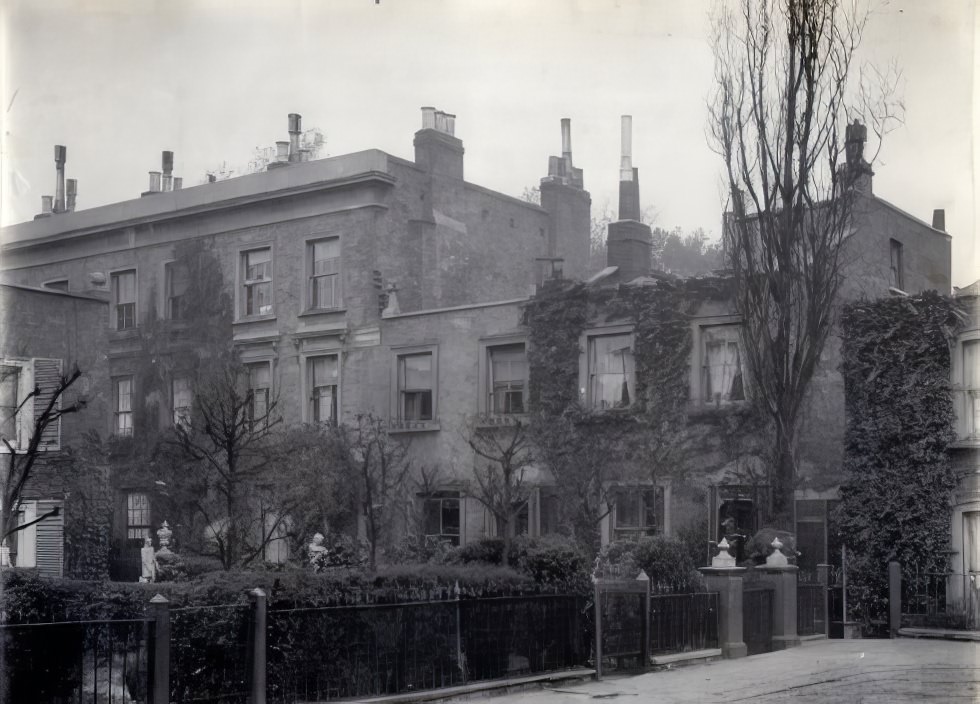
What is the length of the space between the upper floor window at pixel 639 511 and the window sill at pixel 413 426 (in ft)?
12.6

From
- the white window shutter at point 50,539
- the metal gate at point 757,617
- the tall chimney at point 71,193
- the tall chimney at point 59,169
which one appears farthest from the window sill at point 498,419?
the tall chimney at point 59,169

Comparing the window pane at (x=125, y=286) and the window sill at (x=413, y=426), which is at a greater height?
the window pane at (x=125, y=286)

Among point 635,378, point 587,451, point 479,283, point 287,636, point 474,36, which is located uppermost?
point 474,36

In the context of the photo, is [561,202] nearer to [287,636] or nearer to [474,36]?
[474,36]

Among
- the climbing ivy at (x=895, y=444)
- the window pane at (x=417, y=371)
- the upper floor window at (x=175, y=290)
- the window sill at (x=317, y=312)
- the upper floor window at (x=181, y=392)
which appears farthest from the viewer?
the window sill at (x=317, y=312)

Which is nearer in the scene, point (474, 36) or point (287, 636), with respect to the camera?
point (287, 636)

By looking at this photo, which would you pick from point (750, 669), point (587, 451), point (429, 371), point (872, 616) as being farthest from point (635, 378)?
point (750, 669)

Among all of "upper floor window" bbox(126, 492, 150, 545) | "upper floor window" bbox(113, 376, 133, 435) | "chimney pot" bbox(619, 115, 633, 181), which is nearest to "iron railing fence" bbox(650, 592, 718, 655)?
"chimney pot" bbox(619, 115, 633, 181)

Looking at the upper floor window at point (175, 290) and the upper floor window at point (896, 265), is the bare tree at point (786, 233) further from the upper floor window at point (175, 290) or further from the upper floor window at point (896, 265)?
the upper floor window at point (175, 290)

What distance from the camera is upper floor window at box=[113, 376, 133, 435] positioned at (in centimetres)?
2136

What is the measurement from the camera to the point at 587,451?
818 inches

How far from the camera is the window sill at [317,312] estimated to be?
2348 centimetres

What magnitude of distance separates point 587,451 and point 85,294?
8.91 m

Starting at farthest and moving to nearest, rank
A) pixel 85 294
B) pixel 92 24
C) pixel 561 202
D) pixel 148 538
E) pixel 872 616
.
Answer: pixel 561 202
pixel 148 538
pixel 872 616
pixel 85 294
pixel 92 24
